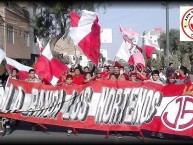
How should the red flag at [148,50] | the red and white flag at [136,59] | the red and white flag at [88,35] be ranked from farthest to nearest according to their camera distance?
the red flag at [148,50] < the red and white flag at [136,59] < the red and white flag at [88,35]

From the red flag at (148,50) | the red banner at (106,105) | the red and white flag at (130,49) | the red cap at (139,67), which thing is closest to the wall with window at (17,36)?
the red flag at (148,50)

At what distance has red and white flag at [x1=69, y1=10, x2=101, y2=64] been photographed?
11.4 metres

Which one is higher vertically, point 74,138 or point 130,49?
point 130,49

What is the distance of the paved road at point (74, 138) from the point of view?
916 cm

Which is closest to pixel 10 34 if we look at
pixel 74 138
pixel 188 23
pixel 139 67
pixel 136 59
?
pixel 136 59

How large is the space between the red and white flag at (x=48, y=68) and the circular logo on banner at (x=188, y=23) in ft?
11.6

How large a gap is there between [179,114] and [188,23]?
2.06 meters

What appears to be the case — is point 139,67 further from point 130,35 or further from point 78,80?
point 78,80

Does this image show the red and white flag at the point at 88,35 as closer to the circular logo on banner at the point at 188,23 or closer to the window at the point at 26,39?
the circular logo on banner at the point at 188,23

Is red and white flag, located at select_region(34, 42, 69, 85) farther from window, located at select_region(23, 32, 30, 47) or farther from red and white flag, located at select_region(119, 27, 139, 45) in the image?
window, located at select_region(23, 32, 30, 47)

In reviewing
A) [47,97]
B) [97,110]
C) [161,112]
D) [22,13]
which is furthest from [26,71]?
[22,13]

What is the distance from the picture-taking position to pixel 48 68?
11.2m

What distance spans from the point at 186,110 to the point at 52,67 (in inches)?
152

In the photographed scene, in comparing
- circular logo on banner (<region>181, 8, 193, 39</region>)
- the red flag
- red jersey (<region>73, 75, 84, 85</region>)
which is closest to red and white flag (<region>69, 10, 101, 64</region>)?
red jersey (<region>73, 75, 84, 85</region>)
